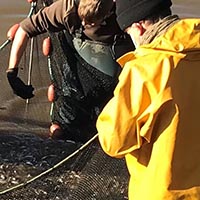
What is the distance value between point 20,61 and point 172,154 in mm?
2812

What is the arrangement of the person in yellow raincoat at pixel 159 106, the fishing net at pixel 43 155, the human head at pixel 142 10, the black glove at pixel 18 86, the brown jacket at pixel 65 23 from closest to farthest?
the person in yellow raincoat at pixel 159 106
the human head at pixel 142 10
the fishing net at pixel 43 155
the brown jacket at pixel 65 23
the black glove at pixel 18 86

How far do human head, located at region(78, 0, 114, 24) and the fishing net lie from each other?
0.62 metres

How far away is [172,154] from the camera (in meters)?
3.06

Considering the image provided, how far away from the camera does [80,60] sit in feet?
17.5

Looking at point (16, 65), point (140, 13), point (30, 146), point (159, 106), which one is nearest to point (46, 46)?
point (16, 65)

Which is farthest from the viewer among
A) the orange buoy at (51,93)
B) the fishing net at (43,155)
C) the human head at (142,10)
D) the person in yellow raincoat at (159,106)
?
the orange buoy at (51,93)

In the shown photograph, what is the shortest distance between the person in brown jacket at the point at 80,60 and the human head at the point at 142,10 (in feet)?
5.25

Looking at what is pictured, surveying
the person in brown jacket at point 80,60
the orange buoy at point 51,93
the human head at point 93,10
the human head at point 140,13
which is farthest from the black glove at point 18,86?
the human head at point 140,13

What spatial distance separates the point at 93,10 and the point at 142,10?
1.51 metres

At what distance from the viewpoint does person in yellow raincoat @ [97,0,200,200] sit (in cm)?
296

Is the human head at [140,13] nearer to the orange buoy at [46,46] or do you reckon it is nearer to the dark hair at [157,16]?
the dark hair at [157,16]

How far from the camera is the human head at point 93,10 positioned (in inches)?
182

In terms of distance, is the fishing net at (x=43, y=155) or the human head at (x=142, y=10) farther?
the fishing net at (x=43, y=155)

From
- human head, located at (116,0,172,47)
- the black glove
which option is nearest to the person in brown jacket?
the black glove
